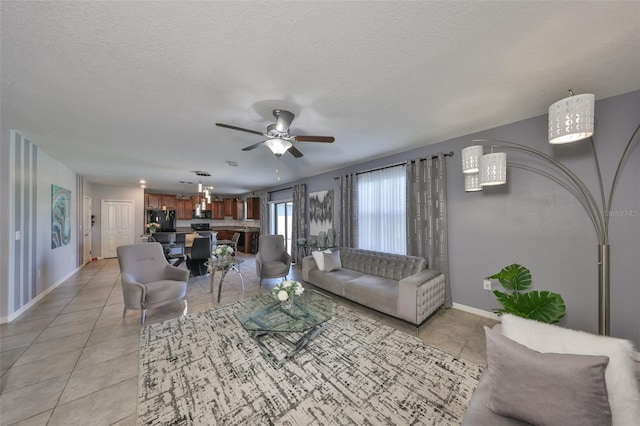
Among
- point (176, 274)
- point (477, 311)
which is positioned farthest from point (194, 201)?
point (477, 311)

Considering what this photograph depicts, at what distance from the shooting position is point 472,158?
99.7 inches

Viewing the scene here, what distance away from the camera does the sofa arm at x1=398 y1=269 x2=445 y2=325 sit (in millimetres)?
2539

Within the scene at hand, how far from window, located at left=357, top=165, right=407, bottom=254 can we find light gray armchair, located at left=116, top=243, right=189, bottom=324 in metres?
3.33

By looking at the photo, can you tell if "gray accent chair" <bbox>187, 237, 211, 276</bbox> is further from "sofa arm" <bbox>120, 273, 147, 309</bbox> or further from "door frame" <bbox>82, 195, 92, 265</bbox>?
"door frame" <bbox>82, 195, 92, 265</bbox>

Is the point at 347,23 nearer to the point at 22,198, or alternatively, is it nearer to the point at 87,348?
the point at 87,348

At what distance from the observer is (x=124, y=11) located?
123cm

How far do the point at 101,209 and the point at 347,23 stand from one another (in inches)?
380

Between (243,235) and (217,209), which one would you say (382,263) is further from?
(217,209)

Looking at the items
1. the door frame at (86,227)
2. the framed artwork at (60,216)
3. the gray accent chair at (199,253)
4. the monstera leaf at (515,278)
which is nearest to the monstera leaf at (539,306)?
the monstera leaf at (515,278)

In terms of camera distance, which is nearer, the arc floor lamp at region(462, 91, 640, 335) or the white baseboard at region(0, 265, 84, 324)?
the arc floor lamp at region(462, 91, 640, 335)

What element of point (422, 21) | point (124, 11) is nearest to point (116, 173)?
point (124, 11)

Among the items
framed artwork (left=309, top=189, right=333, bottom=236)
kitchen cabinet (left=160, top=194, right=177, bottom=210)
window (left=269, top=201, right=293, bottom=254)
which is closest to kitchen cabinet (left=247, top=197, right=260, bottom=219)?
window (left=269, top=201, right=293, bottom=254)

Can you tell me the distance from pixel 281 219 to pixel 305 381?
242 inches

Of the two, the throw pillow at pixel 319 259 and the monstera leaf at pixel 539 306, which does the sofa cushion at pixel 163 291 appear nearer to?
the throw pillow at pixel 319 259
